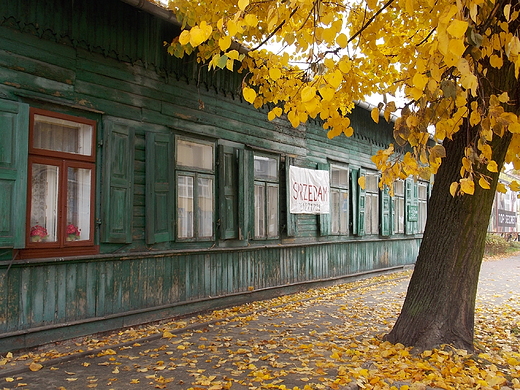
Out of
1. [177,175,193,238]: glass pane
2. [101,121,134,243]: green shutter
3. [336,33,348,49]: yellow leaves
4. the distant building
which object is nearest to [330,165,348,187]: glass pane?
[177,175,193,238]: glass pane

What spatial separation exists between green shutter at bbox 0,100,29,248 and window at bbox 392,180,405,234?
11994mm

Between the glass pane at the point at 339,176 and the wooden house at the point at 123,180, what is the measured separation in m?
1.98

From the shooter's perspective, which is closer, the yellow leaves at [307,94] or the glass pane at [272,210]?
the yellow leaves at [307,94]

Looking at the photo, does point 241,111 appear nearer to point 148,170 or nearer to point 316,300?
point 148,170

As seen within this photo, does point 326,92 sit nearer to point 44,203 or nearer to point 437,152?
point 437,152

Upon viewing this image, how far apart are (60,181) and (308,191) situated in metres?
5.97

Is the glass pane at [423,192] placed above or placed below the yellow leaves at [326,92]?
above

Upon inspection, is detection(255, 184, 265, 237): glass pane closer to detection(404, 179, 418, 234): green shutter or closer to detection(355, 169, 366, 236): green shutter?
detection(355, 169, 366, 236): green shutter

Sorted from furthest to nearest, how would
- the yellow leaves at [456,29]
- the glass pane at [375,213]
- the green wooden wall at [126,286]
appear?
the glass pane at [375,213] → the green wooden wall at [126,286] → the yellow leaves at [456,29]

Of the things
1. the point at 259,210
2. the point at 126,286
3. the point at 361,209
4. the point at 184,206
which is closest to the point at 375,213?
the point at 361,209

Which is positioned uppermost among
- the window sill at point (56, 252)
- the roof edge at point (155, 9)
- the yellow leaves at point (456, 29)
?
the roof edge at point (155, 9)

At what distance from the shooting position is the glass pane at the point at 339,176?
1227cm

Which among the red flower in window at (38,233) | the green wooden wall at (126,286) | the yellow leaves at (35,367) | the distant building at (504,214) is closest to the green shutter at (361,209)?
the green wooden wall at (126,286)

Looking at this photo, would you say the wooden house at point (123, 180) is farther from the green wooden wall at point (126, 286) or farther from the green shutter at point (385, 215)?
the green shutter at point (385, 215)
